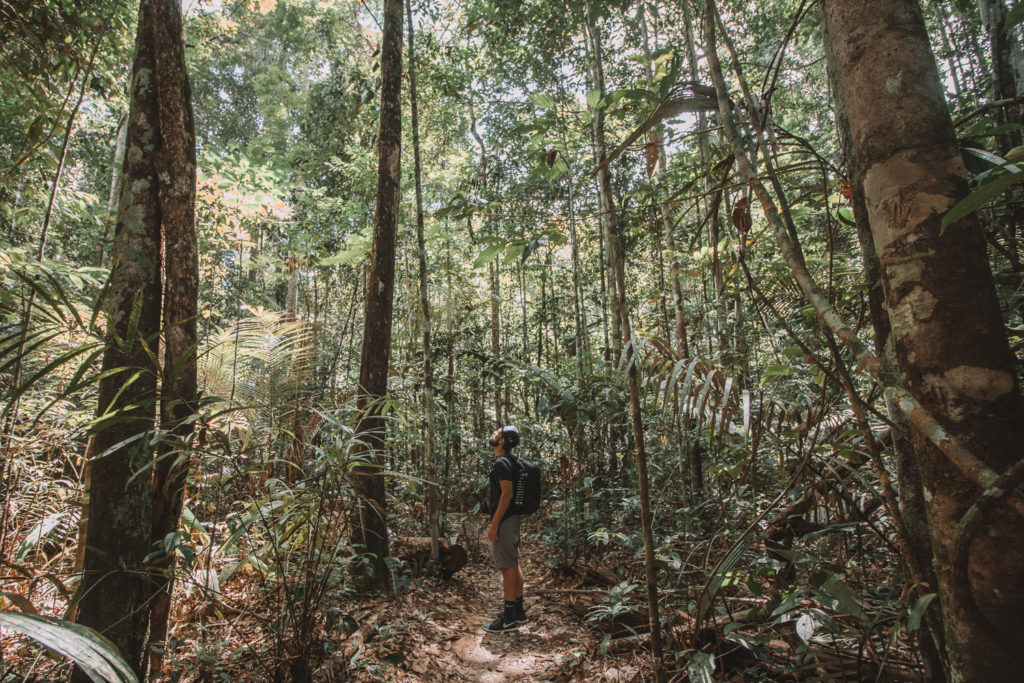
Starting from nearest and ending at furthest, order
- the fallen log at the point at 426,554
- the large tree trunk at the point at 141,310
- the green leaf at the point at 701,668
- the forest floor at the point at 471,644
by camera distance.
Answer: the green leaf at the point at 701,668 < the large tree trunk at the point at 141,310 < the forest floor at the point at 471,644 < the fallen log at the point at 426,554

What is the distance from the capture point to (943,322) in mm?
965

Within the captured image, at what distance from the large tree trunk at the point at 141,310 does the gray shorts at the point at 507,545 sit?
2.49 metres

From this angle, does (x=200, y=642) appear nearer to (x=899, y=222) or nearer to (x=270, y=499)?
(x=270, y=499)

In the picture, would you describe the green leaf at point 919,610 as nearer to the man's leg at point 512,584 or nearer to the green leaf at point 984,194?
the green leaf at point 984,194

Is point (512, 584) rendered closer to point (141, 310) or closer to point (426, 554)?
point (426, 554)

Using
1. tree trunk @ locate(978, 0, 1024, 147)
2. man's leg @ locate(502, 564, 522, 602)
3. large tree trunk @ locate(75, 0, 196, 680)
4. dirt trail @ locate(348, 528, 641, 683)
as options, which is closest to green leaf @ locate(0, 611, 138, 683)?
large tree trunk @ locate(75, 0, 196, 680)

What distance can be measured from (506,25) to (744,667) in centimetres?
620

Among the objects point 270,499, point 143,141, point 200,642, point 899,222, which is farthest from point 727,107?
point 200,642

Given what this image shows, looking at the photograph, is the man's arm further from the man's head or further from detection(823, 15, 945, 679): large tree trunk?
detection(823, 15, 945, 679): large tree trunk

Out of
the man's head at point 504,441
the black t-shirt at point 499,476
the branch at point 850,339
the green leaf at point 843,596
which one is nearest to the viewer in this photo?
the branch at point 850,339

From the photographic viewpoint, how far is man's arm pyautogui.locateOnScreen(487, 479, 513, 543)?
4129 millimetres

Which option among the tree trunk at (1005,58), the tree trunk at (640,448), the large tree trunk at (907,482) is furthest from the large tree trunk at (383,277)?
the tree trunk at (1005,58)

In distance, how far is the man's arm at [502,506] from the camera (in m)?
4.13

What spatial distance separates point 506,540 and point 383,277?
270 cm
